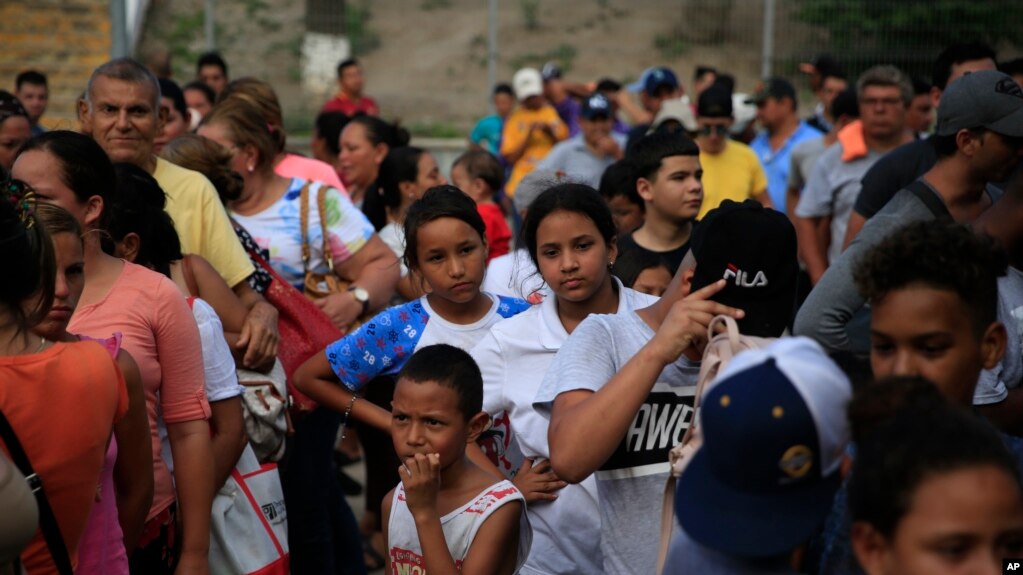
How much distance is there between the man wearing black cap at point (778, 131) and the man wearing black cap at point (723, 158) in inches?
72.0

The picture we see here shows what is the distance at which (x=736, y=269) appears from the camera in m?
2.86

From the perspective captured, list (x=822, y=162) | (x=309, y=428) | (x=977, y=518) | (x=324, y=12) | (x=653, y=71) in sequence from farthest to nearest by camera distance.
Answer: (x=324, y=12) < (x=653, y=71) < (x=822, y=162) < (x=309, y=428) < (x=977, y=518)

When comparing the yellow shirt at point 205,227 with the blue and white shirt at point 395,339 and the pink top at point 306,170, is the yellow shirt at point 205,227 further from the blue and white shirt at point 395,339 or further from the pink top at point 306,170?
the pink top at point 306,170

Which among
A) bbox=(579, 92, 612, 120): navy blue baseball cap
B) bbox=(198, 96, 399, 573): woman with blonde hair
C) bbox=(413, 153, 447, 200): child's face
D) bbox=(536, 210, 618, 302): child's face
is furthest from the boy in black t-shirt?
bbox=(579, 92, 612, 120): navy blue baseball cap

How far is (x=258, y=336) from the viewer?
459 centimetres

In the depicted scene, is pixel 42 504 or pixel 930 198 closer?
pixel 42 504

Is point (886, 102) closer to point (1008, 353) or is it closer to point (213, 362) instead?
point (1008, 353)

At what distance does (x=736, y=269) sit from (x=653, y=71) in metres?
10.1

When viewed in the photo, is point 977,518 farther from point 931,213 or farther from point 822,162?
point 822,162

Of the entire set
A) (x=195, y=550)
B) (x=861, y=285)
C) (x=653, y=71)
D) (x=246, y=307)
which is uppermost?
(x=653, y=71)

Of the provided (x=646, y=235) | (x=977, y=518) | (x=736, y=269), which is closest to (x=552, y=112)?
(x=646, y=235)

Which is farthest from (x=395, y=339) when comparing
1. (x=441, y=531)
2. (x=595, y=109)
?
(x=595, y=109)

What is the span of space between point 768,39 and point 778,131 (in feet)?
14.3

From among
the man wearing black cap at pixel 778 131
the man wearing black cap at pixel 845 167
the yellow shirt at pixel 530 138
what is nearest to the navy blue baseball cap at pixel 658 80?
the yellow shirt at pixel 530 138
